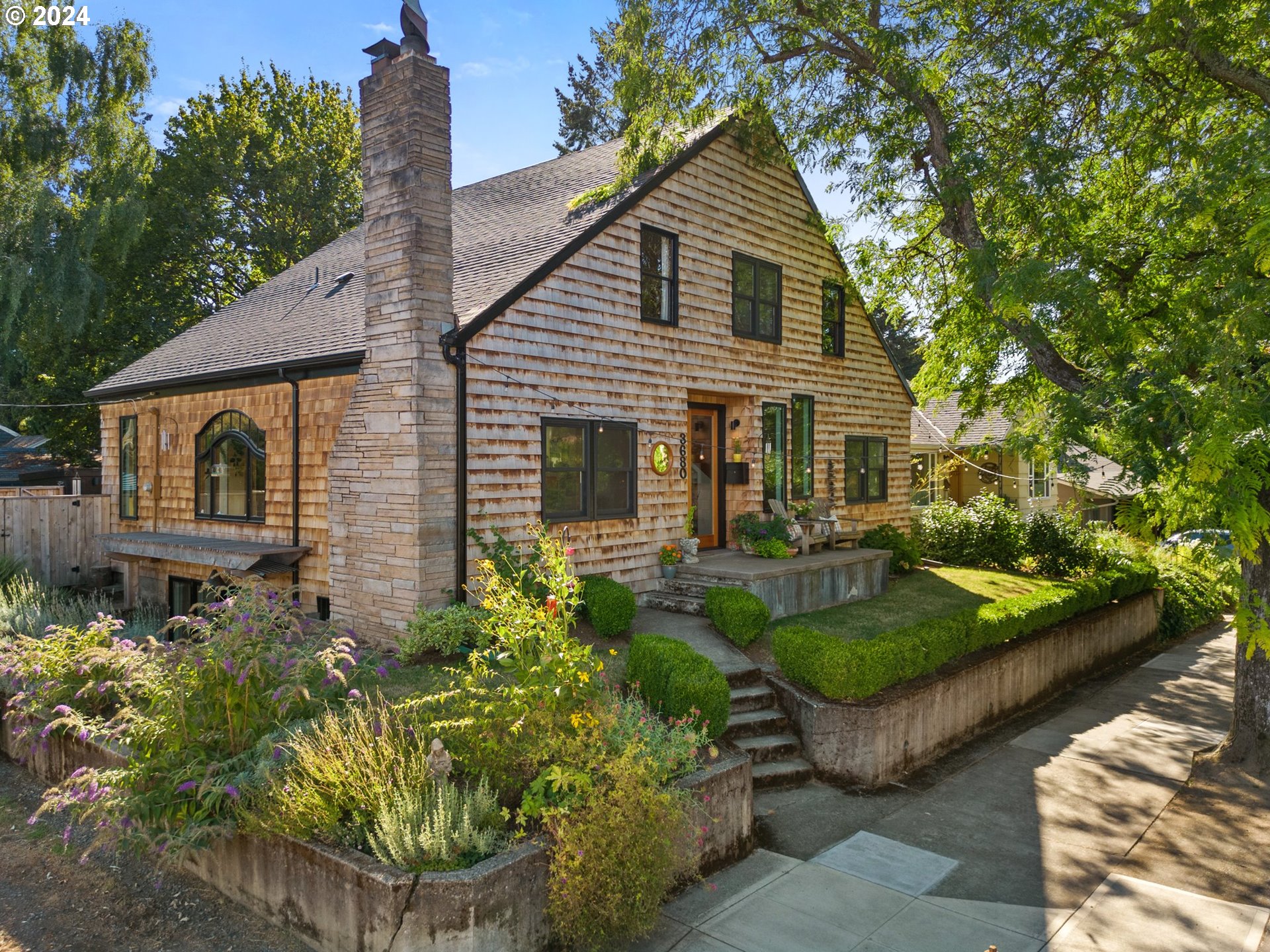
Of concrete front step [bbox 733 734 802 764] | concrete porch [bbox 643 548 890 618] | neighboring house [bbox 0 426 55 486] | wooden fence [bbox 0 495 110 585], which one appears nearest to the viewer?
concrete front step [bbox 733 734 802 764]

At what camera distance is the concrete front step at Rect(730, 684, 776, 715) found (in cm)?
775

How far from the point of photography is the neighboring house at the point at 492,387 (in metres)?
8.42

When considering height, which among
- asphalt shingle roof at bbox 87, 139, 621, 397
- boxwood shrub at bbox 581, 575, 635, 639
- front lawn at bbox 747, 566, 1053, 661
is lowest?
front lawn at bbox 747, 566, 1053, 661

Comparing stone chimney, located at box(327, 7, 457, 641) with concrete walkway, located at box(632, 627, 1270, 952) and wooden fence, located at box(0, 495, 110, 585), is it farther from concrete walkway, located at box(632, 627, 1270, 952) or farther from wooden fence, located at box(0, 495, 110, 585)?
wooden fence, located at box(0, 495, 110, 585)

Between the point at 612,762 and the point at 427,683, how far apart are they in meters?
3.03

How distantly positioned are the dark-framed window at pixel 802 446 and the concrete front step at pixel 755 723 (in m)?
6.35

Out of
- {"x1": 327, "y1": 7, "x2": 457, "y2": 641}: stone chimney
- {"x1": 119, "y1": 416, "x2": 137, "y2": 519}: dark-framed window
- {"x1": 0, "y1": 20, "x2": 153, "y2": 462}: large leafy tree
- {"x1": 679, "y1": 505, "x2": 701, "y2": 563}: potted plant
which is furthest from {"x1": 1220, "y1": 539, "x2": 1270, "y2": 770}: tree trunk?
{"x1": 0, "y1": 20, "x2": 153, "y2": 462}: large leafy tree

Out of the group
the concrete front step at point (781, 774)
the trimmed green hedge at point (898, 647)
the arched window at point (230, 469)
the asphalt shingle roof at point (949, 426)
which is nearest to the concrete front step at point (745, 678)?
the trimmed green hedge at point (898, 647)

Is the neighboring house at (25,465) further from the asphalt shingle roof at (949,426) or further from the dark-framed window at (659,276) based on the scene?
the asphalt shingle roof at (949,426)

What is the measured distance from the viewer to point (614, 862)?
4.35 m

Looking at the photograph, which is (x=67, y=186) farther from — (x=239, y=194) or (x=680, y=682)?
(x=680, y=682)

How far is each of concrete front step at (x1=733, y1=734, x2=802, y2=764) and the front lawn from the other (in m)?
1.39

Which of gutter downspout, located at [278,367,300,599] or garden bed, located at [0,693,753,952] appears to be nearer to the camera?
garden bed, located at [0,693,753,952]

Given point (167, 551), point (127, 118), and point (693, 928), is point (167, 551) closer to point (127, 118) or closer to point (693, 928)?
point (693, 928)
